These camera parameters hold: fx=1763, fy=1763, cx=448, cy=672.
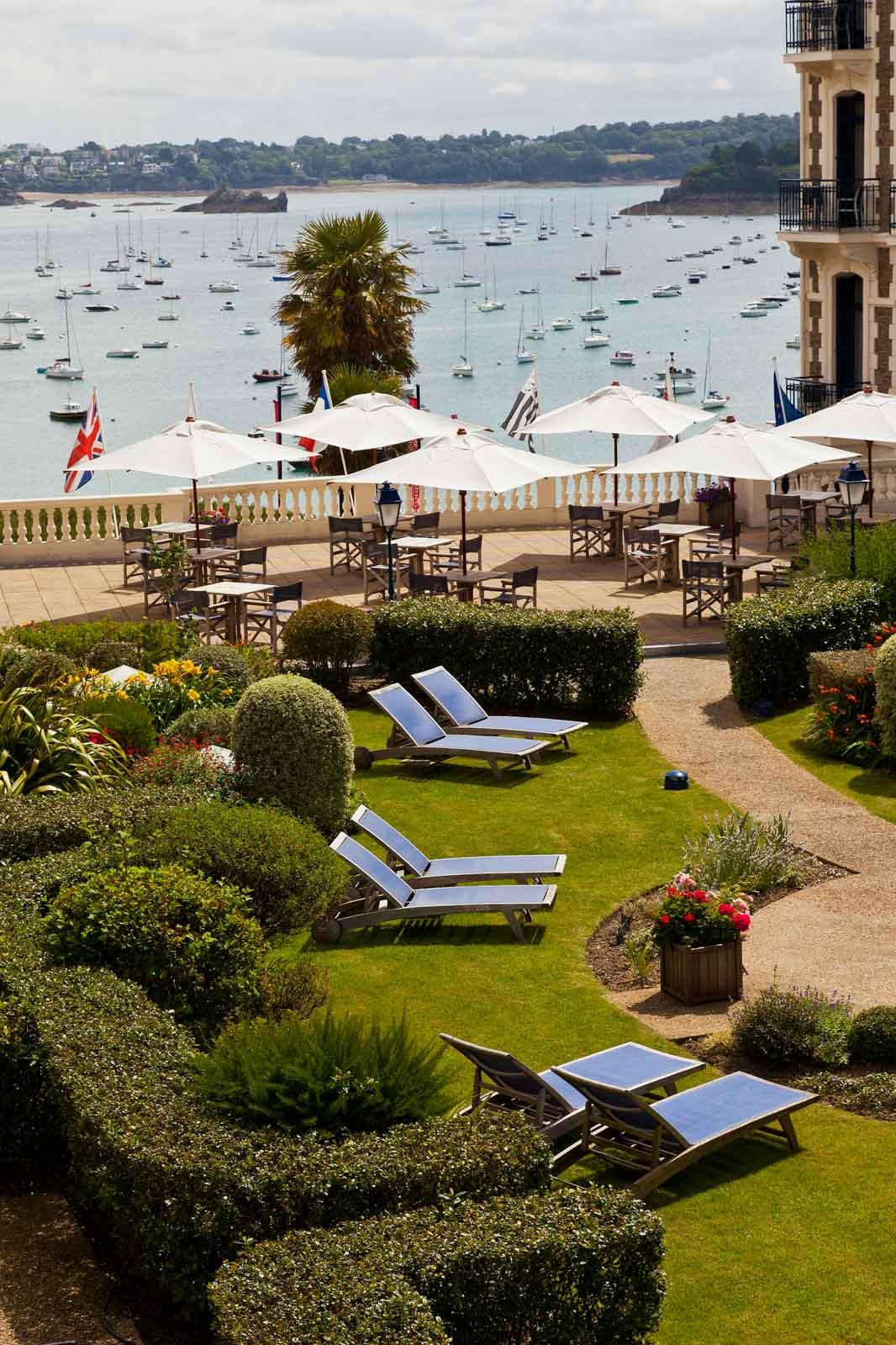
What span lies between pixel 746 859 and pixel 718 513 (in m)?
14.6

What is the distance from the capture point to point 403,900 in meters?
13.4

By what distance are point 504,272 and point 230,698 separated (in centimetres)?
18498

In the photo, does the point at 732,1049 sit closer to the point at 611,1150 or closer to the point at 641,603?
the point at 611,1150

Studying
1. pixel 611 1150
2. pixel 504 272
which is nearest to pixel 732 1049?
pixel 611 1150

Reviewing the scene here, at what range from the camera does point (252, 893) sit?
12258mm

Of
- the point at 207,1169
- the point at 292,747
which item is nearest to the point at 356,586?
the point at 292,747

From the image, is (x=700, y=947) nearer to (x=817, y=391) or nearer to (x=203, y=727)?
(x=203, y=727)

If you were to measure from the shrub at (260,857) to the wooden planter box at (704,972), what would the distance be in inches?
98.6

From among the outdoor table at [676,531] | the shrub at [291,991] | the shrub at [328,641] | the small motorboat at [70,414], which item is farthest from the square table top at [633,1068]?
the small motorboat at [70,414]

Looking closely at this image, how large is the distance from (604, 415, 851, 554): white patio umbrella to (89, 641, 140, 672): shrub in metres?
7.52

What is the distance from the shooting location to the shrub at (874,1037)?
10930 millimetres

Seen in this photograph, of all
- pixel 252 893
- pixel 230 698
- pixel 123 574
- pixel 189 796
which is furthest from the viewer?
pixel 123 574

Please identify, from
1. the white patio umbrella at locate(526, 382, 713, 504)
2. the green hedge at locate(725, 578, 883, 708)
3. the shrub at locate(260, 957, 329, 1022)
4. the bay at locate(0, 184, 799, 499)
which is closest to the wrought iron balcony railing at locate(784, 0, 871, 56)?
the white patio umbrella at locate(526, 382, 713, 504)

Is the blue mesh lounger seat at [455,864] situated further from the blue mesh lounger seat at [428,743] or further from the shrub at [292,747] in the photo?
the blue mesh lounger seat at [428,743]
